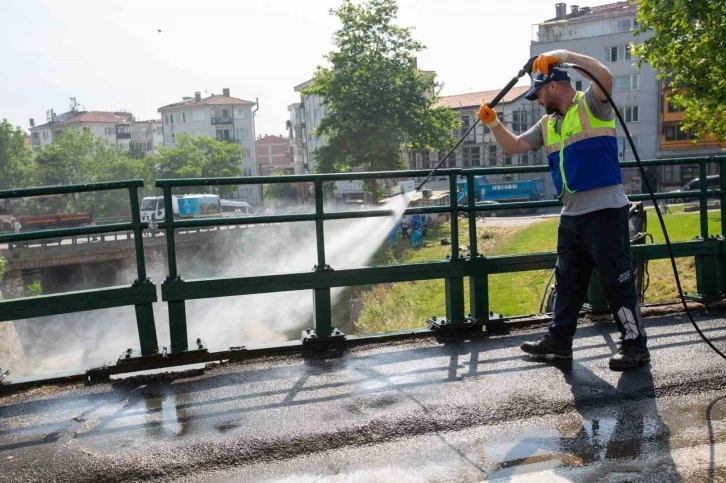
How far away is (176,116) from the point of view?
376 ft

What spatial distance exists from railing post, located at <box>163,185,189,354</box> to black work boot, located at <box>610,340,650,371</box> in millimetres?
3275

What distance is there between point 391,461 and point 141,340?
9.53 feet

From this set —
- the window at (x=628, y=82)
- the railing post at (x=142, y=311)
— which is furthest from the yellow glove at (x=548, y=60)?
the window at (x=628, y=82)

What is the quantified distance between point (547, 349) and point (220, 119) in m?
111

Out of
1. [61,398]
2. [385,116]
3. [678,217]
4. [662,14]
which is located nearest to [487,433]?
[61,398]

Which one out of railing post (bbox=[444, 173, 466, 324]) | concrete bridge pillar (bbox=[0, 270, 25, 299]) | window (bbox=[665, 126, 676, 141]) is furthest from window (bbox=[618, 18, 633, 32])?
railing post (bbox=[444, 173, 466, 324])

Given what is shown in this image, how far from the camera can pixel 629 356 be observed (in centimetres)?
504

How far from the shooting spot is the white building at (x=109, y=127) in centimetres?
12500

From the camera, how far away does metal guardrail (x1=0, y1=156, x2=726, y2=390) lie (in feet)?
18.3

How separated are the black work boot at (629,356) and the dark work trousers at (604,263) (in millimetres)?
37

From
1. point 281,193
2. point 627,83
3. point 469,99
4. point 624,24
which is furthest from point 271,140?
point 627,83

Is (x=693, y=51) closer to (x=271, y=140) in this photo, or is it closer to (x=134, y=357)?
(x=134, y=357)

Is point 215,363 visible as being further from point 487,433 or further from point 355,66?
point 355,66

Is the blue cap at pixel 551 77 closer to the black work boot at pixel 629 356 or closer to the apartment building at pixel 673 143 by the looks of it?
the black work boot at pixel 629 356
